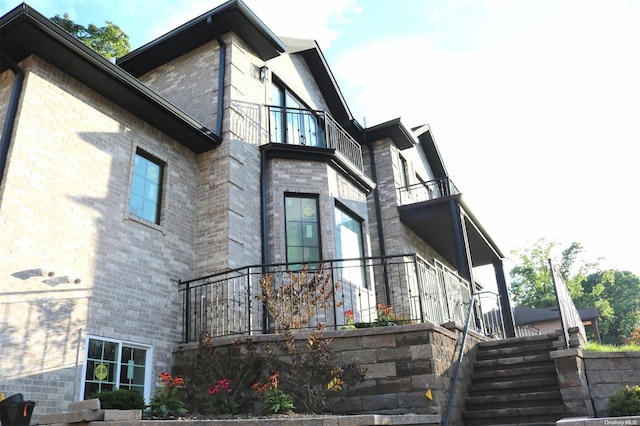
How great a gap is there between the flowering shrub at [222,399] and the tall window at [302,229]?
3583 millimetres

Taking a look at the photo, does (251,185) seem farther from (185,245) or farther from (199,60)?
(199,60)

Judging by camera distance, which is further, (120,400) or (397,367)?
(397,367)

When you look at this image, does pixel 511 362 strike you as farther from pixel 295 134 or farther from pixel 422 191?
pixel 422 191

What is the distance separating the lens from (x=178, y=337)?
329 inches

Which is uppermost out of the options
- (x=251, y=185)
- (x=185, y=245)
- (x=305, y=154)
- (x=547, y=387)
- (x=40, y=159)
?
(x=305, y=154)

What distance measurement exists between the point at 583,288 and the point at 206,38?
1403 inches

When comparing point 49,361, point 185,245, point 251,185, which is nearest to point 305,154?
point 251,185

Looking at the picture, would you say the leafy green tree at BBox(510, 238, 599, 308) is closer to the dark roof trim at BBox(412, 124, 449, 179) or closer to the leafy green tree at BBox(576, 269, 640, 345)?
the leafy green tree at BBox(576, 269, 640, 345)

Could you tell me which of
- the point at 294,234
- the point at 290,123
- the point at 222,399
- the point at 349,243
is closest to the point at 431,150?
the point at 290,123

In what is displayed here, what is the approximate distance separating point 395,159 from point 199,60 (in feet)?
20.5

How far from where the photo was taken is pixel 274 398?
6.06m

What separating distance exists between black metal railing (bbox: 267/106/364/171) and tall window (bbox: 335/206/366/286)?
137 centimetres

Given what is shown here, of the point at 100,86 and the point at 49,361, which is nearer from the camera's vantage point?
the point at 49,361

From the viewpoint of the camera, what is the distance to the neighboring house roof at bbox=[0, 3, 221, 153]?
6855 millimetres
